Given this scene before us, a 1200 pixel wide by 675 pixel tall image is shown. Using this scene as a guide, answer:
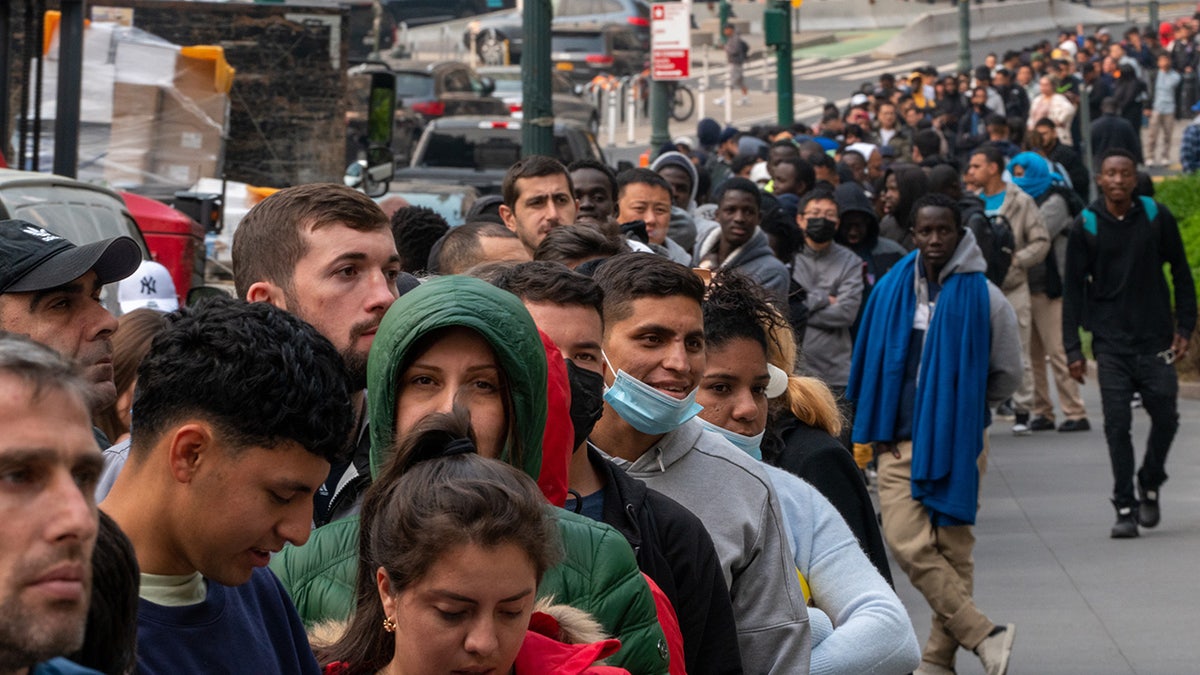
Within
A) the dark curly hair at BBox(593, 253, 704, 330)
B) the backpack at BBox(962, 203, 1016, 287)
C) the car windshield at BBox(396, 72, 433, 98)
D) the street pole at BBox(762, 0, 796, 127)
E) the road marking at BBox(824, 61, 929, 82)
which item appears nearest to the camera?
the dark curly hair at BBox(593, 253, 704, 330)

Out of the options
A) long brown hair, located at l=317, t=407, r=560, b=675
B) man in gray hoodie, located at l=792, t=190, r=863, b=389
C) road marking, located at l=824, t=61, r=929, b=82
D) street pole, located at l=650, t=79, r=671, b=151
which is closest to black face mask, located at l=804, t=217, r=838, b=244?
man in gray hoodie, located at l=792, t=190, r=863, b=389

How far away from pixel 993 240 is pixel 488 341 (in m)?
9.73

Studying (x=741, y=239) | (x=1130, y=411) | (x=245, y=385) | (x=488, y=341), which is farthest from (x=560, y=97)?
(x=245, y=385)

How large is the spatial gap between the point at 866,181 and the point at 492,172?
559cm

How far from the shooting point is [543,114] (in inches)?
478

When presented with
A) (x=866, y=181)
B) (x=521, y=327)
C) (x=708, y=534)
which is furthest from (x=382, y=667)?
(x=866, y=181)

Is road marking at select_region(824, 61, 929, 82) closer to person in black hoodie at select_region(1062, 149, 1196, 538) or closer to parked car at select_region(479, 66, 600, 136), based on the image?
parked car at select_region(479, 66, 600, 136)

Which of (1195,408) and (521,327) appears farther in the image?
(1195,408)

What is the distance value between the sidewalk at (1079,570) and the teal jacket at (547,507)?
5.37m

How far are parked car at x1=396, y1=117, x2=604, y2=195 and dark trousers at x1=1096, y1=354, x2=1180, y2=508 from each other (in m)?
11.2

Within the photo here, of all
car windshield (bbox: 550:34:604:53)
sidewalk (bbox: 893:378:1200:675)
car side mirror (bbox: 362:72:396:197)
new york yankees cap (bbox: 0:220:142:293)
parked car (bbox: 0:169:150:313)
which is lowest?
sidewalk (bbox: 893:378:1200:675)

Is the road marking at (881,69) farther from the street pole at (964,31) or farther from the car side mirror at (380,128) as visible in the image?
the car side mirror at (380,128)

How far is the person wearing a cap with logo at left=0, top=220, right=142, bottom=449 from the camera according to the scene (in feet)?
13.3

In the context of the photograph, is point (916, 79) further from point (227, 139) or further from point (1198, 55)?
point (227, 139)
